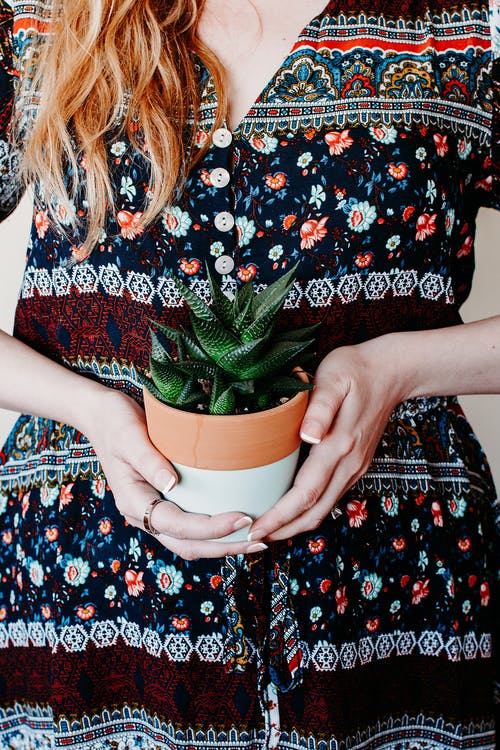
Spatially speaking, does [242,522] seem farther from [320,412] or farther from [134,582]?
[134,582]

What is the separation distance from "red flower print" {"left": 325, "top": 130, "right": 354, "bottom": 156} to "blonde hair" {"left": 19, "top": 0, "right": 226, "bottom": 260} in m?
0.13

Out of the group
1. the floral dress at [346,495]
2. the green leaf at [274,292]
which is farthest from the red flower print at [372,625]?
the green leaf at [274,292]

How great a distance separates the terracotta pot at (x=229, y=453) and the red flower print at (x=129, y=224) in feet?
0.82

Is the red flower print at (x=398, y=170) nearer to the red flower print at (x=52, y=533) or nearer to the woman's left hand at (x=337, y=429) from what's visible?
→ the woman's left hand at (x=337, y=429)

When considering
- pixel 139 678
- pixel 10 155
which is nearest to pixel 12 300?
pixel 10 155

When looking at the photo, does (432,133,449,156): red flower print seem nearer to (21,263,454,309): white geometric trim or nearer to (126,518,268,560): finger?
(21,263,454,309): white geometric trim

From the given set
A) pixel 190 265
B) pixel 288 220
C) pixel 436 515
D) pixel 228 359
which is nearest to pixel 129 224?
pixel 190 265

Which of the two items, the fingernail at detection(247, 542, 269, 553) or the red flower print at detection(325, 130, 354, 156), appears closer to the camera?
the fingernail at detection(247, 542, 269, 553)

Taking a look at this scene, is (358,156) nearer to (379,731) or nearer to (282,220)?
(282,220)

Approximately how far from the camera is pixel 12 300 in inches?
60.9

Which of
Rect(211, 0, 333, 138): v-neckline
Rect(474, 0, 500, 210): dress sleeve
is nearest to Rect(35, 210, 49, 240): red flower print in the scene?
Rect(211, 0, 333, 138): v-neckline

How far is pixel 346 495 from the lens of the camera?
83 centimetres

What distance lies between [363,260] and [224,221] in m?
0.17

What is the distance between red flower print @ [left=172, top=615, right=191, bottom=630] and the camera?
0.79 meters
